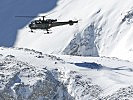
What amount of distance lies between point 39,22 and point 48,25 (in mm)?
2272

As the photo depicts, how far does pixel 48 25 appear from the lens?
175625 millimetres

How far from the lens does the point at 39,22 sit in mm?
176875
